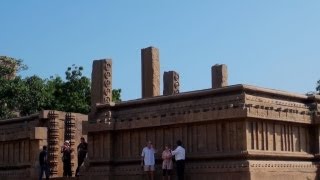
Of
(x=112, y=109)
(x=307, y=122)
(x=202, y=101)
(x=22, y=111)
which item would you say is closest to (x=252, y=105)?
(x=202, y=101)

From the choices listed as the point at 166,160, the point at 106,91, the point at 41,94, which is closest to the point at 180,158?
the point at 166,160

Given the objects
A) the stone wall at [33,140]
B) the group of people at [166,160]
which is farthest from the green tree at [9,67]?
the group of people at [166,160]

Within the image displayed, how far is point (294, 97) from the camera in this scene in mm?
19297

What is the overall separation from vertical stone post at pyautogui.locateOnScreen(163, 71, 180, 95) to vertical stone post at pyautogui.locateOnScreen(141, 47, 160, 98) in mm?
977

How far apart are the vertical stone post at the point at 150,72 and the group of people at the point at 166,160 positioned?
3949 mm

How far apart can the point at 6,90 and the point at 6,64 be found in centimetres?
883

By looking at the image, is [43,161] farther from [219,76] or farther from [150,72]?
[219,76]

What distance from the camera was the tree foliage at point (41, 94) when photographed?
39.2 m

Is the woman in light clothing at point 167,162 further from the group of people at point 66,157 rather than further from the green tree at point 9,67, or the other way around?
the green tree at point 9,67

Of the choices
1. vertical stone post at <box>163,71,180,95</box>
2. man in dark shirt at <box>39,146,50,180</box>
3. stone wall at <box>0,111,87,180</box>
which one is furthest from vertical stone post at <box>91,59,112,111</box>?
stone wall at <box>0,111,87,180</box>

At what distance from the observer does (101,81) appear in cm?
2169

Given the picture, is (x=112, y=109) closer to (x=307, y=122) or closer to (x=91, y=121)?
(x=91, y=121)

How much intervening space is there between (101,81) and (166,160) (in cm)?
498

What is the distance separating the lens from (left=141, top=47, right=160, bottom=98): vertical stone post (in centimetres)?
2222
